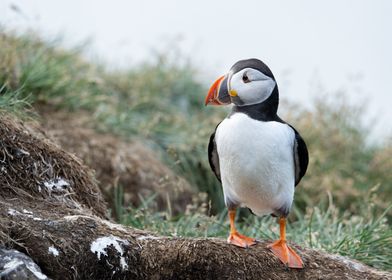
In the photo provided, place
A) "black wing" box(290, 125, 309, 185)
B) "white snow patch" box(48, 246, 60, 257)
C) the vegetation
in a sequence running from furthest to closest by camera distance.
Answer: the vegetation
"black wing" box(290, 125, 309, 185)
"white snow patch" box(48, 246, 60, 257)

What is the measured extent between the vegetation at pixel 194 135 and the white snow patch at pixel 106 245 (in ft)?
4.13

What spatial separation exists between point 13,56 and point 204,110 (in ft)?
11.0

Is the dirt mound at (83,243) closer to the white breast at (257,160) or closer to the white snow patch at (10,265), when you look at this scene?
the white snow patch at (10,265)

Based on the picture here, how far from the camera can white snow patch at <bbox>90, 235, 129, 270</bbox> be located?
4.55 meters

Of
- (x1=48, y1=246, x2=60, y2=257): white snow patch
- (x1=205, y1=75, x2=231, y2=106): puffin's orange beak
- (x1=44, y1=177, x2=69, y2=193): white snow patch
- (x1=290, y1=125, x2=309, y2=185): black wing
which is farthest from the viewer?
(x1=44, y1=177, x2=69, y2=193): white snow patch

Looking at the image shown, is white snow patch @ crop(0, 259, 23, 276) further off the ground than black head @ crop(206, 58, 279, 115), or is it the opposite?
black head @ crop(206, 58, 279, 115)

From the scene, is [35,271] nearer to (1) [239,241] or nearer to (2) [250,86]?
(1) [239,241]

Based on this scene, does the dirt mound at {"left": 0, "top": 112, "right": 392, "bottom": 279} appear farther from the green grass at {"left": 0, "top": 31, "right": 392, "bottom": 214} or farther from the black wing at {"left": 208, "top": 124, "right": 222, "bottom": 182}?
the green grass at {"left": 0, "top": 31, "right": 392, "bottom": 214}

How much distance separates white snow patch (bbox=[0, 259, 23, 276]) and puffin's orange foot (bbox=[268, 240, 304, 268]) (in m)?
1.56

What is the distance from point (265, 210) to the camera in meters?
5.02

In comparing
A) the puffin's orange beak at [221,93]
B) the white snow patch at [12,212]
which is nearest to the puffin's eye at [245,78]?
the puffin's orange beak at [221,93]

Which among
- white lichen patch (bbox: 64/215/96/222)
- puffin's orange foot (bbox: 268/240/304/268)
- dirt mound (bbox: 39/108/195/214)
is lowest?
dirt mound (bbox: 39/108/195/214)

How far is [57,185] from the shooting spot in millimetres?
5234

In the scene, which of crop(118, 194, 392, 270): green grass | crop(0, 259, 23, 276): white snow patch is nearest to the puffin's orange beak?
crop(118, 194, 392, 270): green grass
